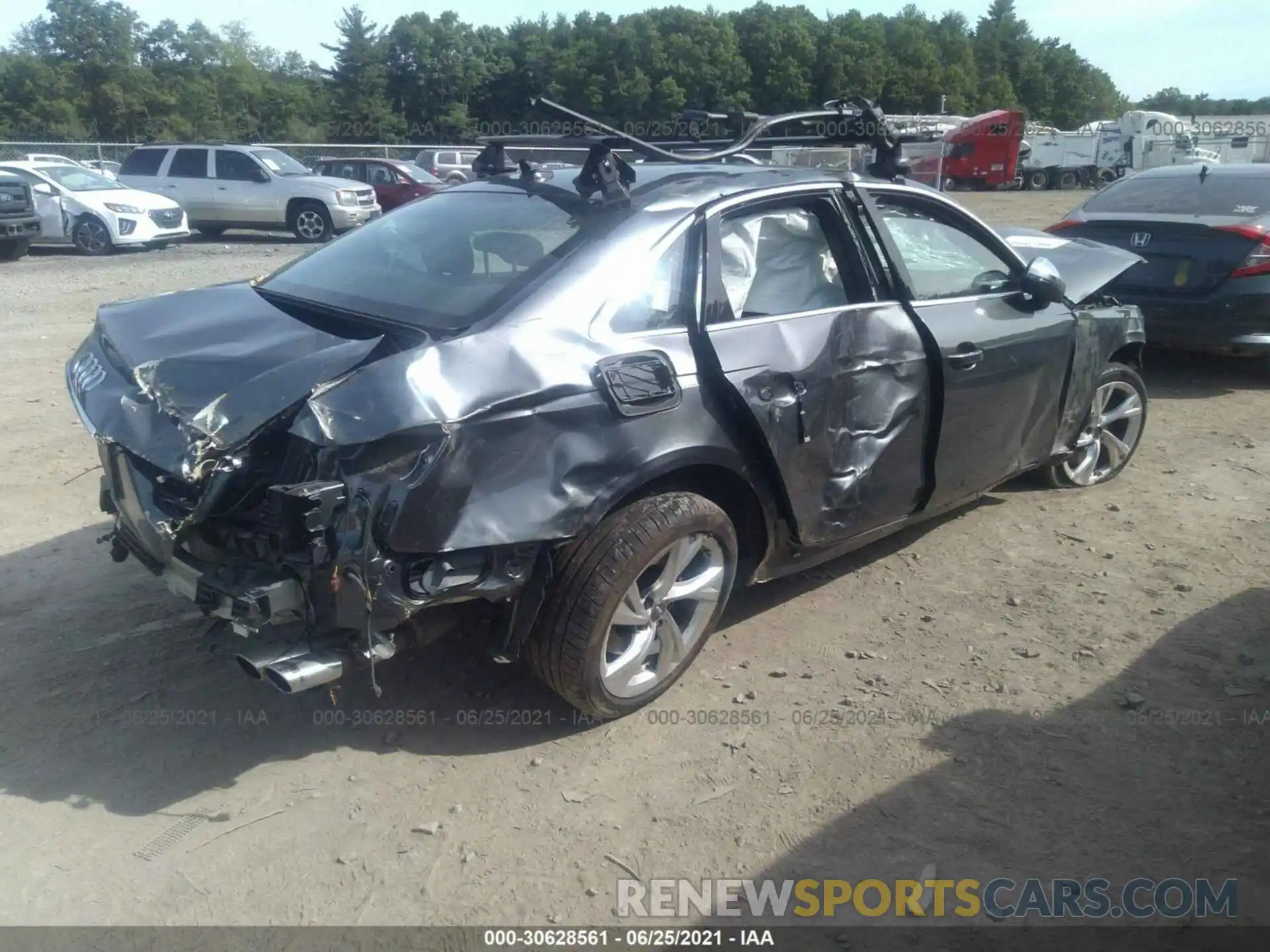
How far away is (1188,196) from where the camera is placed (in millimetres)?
7863

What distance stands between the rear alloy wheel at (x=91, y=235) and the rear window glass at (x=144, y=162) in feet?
11.8

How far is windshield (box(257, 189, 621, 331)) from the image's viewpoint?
10.8 feet

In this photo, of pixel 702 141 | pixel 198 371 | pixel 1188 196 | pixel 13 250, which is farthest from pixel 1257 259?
pixel 13 250

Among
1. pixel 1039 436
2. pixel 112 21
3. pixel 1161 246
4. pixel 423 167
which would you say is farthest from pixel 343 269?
pixel 112 21

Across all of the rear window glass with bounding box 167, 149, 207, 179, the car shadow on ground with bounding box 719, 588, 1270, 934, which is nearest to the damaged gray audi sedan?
the car shadow on ground with bounding box 719, 588, 1270, 934

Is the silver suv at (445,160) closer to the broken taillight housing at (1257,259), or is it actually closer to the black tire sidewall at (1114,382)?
the broken taillight housing at (1257,259)

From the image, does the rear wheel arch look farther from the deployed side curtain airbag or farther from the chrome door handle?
the chrome door handle

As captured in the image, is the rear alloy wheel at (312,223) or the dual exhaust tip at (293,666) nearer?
the dual exhaust tip at (293,666)

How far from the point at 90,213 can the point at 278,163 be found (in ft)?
13.5

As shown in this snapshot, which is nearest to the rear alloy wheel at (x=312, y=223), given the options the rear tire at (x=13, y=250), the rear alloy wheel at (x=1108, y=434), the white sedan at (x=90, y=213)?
the white sedan at (x=90, y=213)

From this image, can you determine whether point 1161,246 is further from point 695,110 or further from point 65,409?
point 65,409

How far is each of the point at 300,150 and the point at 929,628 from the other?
2569 centimetres

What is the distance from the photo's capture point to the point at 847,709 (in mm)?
3625

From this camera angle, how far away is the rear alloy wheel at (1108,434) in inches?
216
